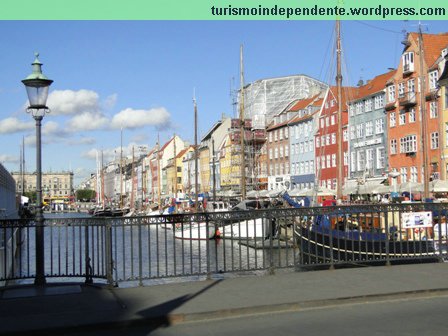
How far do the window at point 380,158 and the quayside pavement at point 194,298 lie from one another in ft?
195

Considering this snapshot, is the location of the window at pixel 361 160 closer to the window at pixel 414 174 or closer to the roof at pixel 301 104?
the window at pixel 414 174

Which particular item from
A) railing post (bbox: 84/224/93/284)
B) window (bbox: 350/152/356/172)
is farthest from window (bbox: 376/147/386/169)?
railing post (bbox: 84/224/93/284)

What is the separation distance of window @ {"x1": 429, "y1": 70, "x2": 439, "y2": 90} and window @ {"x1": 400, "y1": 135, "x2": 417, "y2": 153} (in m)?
5.06

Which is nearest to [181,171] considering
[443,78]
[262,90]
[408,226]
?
[262,90]

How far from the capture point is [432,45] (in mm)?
65812

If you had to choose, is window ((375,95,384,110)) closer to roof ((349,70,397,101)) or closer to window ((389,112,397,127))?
roof ((349,70,397,101))

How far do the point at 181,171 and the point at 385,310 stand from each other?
14956 cm

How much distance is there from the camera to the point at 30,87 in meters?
12.8

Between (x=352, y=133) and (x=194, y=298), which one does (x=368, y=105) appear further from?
(x=194, y=298)

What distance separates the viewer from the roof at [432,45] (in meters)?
63.7

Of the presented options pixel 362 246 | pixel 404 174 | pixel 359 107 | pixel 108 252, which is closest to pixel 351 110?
pixel 359 107

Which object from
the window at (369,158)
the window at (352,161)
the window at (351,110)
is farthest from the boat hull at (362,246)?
the window at (351,110)

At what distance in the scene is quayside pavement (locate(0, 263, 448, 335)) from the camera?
9.42 m

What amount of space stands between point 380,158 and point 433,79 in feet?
42.3
